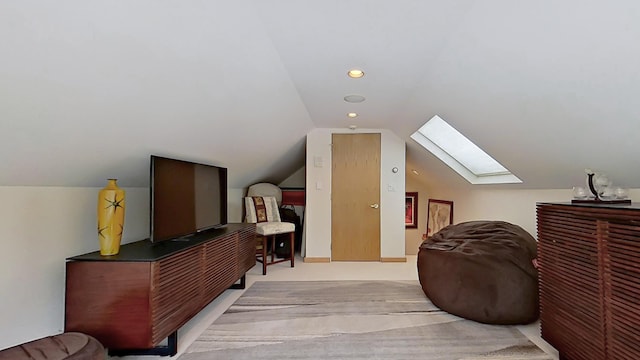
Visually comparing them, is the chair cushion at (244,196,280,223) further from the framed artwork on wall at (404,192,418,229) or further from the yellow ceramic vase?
the framed artwork on wall at (404,192,418,229)

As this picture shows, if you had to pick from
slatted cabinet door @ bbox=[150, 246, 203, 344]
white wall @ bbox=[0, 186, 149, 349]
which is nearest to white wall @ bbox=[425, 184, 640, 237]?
slatted cabinet door @ bbox=[150, 246, 203, 344]

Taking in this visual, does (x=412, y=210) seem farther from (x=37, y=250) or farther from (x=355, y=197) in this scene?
(x=37, y=250)

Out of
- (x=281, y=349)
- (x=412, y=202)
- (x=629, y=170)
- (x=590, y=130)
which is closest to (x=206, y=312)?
(x=281, y=349)

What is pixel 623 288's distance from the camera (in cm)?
157

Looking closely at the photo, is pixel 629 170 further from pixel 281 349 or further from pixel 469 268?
pixel 281 349

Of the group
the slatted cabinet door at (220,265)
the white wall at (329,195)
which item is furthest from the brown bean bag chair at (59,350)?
the white wall at (329,195)

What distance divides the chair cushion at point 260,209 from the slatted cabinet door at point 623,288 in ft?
12.7

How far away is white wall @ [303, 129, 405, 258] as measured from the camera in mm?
5051

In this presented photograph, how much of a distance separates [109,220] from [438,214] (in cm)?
540

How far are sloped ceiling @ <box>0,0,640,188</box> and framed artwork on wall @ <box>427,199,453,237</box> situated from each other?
2.69 m

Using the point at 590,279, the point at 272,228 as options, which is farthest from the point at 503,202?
the point at 272,228

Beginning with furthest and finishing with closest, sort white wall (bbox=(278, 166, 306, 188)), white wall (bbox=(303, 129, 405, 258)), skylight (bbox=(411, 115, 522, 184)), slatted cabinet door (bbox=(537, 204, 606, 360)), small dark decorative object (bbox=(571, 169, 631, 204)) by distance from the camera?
1. white wall (bbox=(278, 166, 306, 188))
2. white wall (bbox=(303, 129, 405, 258))
3. skylight (bbox=(411, 115, 522, 184))
4. small dark decorative object (bbox=(571, 169, 631, 204))
5. slatted cabinet door (bbox=(537, 204, 606, 360))

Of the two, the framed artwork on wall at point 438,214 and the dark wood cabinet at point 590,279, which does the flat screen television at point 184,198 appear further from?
the framed artwork on wall at point 438,214

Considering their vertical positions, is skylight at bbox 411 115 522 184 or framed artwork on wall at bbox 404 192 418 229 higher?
skylight at bbox 411 115 522 184
